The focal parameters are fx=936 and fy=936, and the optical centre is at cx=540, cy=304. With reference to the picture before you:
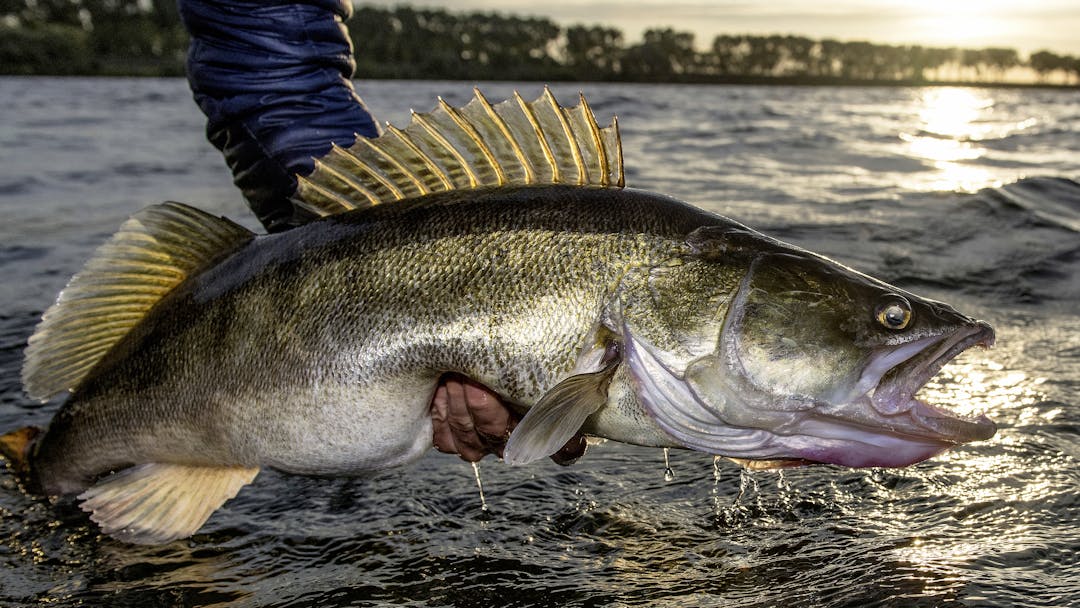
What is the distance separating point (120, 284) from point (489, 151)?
1.47 m

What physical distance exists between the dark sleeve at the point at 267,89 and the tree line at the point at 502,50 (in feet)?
305

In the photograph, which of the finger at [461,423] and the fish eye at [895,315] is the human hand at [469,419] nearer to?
the finger at [461,423]

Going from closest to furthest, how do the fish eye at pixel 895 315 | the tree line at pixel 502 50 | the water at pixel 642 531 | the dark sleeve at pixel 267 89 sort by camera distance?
the fish eye at pixel 895 315 < the water at pixel 642 531 < the dark sleeve at pixel 267 89 < the tree line at pixel 502 50

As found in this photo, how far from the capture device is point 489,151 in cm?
306

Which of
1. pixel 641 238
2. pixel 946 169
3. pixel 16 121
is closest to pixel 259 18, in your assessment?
pixel 641 238

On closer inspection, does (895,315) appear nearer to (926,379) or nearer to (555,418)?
(926,379)

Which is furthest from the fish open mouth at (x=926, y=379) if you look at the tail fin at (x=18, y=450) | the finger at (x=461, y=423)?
the tail fin at (x=18, y=450)

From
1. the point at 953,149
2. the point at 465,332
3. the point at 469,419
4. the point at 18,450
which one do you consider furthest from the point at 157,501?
the point at 953,149

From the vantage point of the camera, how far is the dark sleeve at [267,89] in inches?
169

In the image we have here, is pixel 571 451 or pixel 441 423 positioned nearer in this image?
pixel 441 423

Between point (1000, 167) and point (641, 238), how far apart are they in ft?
45.6

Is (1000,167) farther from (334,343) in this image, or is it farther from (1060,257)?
(334,343)

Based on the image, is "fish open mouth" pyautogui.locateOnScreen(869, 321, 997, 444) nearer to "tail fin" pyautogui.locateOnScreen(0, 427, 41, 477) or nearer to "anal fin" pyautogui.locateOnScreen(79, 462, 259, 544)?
"anal fin" pyautogui.locateOnScreen(79, 462, 259, 544)

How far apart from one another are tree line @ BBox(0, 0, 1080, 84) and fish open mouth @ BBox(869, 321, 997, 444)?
95.8 m
